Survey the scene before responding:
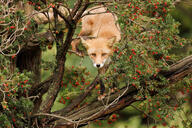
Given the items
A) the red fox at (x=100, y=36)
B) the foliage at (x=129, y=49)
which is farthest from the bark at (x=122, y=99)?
the red fox at (x=100, y=36)

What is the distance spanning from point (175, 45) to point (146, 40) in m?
0.88

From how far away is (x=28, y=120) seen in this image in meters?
5.39

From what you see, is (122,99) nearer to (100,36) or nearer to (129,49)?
(100,36)

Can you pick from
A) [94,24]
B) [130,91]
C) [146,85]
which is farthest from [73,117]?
[94,24]

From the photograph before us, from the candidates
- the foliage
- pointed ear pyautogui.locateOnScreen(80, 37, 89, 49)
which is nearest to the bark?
the foliage

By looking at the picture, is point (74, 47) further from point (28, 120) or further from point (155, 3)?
point (155, 3)

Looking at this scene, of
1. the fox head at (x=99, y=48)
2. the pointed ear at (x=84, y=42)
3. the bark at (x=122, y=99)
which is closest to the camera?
the bark at (x=122, y=99)

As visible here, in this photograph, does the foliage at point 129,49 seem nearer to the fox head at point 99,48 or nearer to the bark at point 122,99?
the bark at point 122,99

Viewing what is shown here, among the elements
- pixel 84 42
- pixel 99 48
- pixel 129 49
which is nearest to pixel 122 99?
pixel 99 48

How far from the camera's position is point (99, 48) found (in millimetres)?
5812

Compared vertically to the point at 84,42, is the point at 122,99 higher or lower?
lower

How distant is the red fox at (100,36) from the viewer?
5770mm

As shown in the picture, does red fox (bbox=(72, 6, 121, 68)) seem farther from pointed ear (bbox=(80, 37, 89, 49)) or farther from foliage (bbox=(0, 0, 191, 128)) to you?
foliage (bbox=(0, 0, 191, 128))

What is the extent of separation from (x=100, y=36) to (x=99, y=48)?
334 mm
